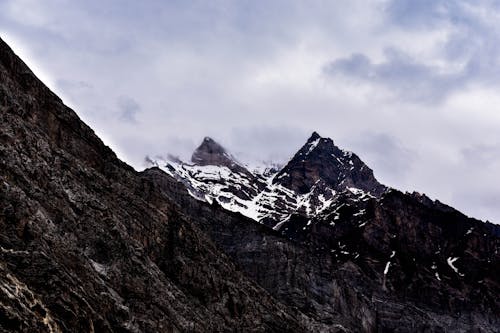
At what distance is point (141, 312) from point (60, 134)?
33.9 metres

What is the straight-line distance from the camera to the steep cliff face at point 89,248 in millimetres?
46844

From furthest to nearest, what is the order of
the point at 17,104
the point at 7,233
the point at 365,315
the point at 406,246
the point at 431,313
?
the point at 406,246 < the point at 431,313 < the point at 365,315 < the point at 17,104 < the point at 7,233

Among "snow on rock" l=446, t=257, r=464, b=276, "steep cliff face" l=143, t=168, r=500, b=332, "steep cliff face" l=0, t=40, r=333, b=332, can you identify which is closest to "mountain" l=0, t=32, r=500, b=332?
"steep cliff face" l=0, t=40, r=333, b=332

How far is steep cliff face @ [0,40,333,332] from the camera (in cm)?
4684

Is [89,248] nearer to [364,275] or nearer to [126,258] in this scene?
[126,258]

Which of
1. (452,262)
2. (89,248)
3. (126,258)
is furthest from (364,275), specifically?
(89,248)

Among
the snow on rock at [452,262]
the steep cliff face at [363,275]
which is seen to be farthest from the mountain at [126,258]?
the snow on rock at [452,262]

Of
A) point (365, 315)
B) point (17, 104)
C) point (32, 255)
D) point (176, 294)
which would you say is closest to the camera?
point (32, 255)

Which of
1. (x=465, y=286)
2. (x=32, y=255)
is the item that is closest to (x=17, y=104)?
(x=32, y=255)

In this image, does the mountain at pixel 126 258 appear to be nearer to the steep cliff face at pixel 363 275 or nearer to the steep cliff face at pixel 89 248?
the steep cliff face at pixel 89 248

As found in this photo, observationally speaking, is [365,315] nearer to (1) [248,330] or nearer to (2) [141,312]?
(1) [248,330]

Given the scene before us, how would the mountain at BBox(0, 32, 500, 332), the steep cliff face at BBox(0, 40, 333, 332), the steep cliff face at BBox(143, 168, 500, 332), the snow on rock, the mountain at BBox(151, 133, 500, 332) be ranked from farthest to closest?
the snow on rock, the mountain at BBox(151, 133, 500, 332), the steep cliff face at BBox(143, 168, 500, 332), the mountain at BBox(0, 32, 500, 332), the steep cliff face at BBox(0, 40, 333, 332)

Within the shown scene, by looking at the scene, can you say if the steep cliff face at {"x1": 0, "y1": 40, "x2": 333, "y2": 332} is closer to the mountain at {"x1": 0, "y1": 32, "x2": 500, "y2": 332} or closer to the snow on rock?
the mountain at {"x1": 0, "y1": 32, "x2": 500, "y2": 332}

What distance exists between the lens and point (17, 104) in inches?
3068
